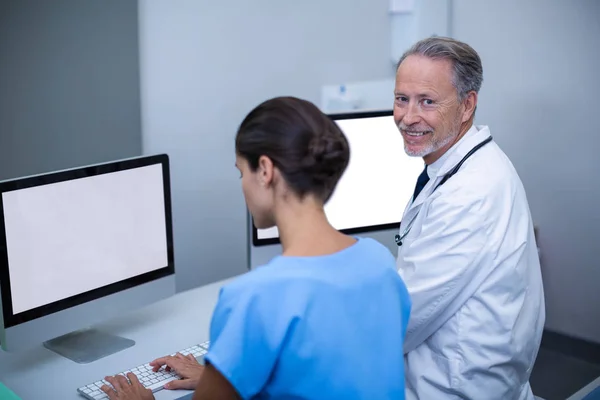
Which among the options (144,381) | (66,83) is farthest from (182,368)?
(66,83)

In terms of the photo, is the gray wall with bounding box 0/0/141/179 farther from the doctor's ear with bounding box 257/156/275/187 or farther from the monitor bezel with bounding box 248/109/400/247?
the doctor's ear with bounding box 257/156/275/187

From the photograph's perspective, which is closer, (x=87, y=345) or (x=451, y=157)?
(x=451, y=157)

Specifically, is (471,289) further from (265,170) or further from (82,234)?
(82,234)

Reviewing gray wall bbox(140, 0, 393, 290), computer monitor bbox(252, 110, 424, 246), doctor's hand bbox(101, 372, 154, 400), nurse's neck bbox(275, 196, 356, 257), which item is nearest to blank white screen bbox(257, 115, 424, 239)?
computer monitor bbox(252, 110, 424, 246)

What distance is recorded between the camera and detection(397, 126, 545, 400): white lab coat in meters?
1.54

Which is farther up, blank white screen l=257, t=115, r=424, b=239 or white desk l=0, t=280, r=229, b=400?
blank white screen l=257, t=115, r=424, b=239

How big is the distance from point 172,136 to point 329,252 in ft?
5.13

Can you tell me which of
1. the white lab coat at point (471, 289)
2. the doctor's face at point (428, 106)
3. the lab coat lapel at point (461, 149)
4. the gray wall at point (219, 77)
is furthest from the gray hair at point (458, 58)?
the gray wall at point (219, 77)

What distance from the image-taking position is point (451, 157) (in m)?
1.71

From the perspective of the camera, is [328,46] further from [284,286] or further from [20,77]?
[284,286]

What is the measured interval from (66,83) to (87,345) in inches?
33.2

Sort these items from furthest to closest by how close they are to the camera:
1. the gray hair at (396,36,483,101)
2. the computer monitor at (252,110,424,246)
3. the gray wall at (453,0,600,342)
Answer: the gray wall at (453,0,600,342)
the computer monitor at (252,110,424,246)
the gray hair at (396,36,483,101)

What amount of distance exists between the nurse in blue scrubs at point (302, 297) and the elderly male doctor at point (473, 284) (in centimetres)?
37

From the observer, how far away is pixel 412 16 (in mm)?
3029
